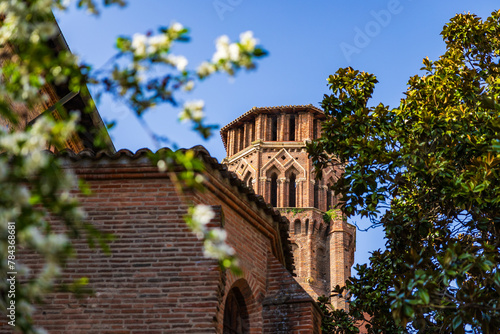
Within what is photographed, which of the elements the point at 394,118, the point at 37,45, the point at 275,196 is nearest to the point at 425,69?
the point at 394,118

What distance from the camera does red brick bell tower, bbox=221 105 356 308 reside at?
40.1 m

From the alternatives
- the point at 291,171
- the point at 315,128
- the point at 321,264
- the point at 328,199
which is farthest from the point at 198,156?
the point at 315,128

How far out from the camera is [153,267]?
807cm

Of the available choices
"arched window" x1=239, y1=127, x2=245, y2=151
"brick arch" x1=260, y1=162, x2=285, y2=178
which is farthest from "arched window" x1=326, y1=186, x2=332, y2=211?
"arched window" x1=239, y1=127, x2=245, y2=151

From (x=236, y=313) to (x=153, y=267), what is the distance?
217 cm

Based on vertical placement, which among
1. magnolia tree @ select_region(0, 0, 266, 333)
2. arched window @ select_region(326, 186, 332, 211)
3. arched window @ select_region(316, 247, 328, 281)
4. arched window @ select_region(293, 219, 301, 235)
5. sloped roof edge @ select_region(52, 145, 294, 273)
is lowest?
magnolia tree @ select_region(0, 0, 266, 333)

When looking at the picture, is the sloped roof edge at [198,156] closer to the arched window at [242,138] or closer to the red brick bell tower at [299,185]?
the red brick bell tower at [299,185]

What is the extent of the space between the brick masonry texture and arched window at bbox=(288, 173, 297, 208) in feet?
105

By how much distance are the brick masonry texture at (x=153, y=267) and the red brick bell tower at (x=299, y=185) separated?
1178 inches

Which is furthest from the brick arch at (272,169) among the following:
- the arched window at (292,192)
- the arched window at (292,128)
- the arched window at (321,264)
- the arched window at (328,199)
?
the arched window at (321,264)

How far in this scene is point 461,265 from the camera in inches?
259

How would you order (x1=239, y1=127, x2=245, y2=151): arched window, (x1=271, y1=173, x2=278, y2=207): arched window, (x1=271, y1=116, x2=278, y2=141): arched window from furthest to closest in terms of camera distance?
(x1=239, y1=127, x2=245, y2=151): arched window → (x1=271, y1=116, x2=278, y2=141): arched window → (x1=271, y1=173, x2=278, y2=207): arched window

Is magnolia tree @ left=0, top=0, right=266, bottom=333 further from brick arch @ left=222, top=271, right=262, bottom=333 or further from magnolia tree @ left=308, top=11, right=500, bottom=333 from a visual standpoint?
brick arch @ left=222, top=271, right=262, bottom=333

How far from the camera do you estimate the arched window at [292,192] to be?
137 feet
